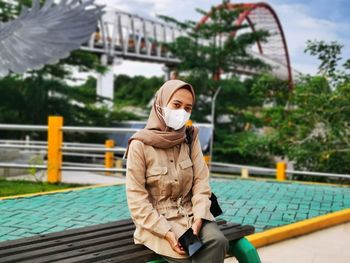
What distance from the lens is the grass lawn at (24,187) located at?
23.5 ft

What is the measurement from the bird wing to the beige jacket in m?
9.00

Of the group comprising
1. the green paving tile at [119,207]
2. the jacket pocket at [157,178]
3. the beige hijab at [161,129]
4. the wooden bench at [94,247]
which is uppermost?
the beige hijab at [161,129]

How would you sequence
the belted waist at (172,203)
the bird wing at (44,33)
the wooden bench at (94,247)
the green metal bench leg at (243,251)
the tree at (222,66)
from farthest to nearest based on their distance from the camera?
1. the tree at (222,66)
2. the bird wing at (44,33)
3. the green metal bench leg at (243,251)
4. the belted waist at (172,203)
5. the wooden bench at (94,247)

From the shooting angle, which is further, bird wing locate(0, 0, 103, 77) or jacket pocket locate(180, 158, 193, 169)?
bird wing locate(0, 0, 103, 77)

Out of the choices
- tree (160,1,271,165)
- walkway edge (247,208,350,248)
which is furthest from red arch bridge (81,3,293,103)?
walkway edge (247,208,350,248)

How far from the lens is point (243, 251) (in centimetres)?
300

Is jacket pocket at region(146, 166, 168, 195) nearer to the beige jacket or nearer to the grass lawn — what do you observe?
the beige jacket

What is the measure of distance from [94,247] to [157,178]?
1.53 feet

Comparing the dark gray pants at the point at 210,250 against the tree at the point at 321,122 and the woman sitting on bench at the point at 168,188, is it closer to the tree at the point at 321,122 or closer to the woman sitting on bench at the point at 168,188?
the woman sitting on bench at the point at 168,188

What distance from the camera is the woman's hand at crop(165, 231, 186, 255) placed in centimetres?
252

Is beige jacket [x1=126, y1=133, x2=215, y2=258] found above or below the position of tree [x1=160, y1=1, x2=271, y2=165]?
below

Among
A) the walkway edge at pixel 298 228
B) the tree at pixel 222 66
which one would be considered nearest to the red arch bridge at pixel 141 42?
the tree at pixel 222 66

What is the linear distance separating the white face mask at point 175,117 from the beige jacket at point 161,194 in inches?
5.8

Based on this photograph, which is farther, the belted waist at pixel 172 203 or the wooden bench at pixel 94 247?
the belted waist at pixel 172 203
